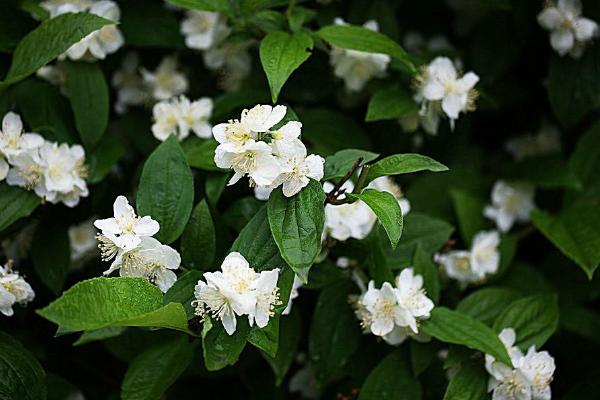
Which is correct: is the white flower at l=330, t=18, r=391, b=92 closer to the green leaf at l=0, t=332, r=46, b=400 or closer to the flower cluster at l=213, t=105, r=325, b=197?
the flower cluster at l=213, t=105, r=325, b=197

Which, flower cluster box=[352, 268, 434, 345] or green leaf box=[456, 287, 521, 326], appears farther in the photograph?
green leaf box=[456, 287, 521, 326]

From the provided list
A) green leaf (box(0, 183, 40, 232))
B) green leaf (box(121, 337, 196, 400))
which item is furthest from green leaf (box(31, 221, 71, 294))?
green leaf (box(121, 337, 196, 400))

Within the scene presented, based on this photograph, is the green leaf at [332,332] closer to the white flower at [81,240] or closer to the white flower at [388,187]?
the white flower at [388,187]

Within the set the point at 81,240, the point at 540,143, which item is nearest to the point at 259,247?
the point at 81,240

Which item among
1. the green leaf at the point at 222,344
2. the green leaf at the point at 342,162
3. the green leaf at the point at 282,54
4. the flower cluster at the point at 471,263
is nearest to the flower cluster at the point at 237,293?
the green leaf at the point at 222,344

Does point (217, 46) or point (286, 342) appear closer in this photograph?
point (286, 342)

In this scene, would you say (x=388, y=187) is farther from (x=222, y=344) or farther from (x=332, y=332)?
(x=222, y=344)

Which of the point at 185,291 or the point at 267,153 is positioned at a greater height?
the point at 267,153
